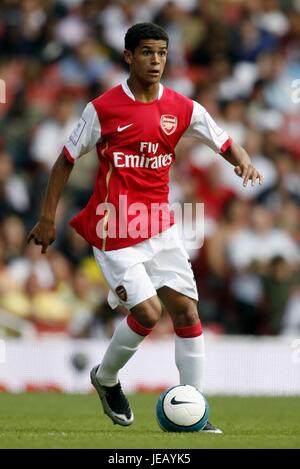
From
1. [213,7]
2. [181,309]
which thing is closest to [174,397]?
[181,309]

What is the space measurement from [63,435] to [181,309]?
3.74 feet

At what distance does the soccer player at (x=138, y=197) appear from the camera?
798cm

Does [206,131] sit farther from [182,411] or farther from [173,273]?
[182,411]

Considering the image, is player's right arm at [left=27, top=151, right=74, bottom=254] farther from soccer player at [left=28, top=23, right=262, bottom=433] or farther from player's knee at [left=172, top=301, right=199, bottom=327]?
player's knee at [left=172, top=301, right=199, bottom=327]

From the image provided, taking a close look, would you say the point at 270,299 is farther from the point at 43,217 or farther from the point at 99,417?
the point at 43,217

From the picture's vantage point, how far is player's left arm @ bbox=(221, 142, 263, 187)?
26.8ft

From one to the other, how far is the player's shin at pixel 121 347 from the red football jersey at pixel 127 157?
0.53m

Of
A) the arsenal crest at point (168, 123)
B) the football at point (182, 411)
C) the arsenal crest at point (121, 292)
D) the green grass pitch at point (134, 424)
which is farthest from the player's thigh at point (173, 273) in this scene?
the green grass pitch at point (134, 424)

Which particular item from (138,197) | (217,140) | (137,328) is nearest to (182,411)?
(137,328)

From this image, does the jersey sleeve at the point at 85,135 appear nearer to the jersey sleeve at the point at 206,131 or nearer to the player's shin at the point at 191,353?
the jersey sleeve at the point at 206,131

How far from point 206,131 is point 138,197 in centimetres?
68

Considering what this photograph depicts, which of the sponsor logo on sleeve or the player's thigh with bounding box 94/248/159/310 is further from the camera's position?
the sponsor logo on sleeve

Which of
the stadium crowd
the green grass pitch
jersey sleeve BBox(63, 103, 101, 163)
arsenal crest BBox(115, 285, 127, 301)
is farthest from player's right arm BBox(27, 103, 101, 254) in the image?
the stadium crowd

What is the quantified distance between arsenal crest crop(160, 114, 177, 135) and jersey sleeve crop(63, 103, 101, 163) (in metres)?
0.42
